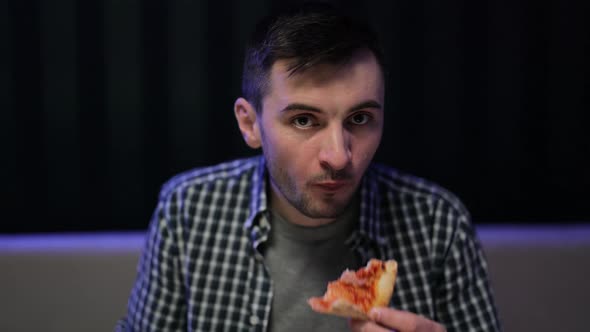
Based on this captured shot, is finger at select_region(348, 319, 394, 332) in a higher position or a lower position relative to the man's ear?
lower

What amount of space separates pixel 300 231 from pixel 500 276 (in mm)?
711

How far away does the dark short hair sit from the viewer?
122 cm

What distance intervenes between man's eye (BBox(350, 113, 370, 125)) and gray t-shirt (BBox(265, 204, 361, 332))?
10.4 inches

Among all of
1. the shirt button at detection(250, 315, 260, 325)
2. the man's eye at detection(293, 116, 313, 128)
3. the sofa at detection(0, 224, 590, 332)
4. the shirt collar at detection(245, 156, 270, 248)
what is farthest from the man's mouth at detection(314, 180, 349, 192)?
the sofa at detection(0, 224, 590, 332)

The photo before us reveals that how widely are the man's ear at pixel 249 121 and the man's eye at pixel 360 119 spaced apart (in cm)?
22

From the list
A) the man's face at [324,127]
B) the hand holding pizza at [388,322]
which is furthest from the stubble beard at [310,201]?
the hand holding pizza at [388,322]

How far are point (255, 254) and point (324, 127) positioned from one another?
1.17ft

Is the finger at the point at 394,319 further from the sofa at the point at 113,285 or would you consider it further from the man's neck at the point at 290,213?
the sofa at the point at 113,285

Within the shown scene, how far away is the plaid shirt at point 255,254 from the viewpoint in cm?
138

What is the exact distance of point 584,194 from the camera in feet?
6.98

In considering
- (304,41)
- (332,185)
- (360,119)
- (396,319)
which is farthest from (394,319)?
(304,41)

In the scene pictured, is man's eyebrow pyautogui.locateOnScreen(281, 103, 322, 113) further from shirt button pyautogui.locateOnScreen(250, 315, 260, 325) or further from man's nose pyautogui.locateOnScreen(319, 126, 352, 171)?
shirt button pyautogui.locateOnScreen(250, 315, 260, 325)

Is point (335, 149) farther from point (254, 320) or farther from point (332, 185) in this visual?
point (254, 320)

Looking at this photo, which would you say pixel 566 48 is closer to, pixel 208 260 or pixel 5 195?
pixel 208 260
